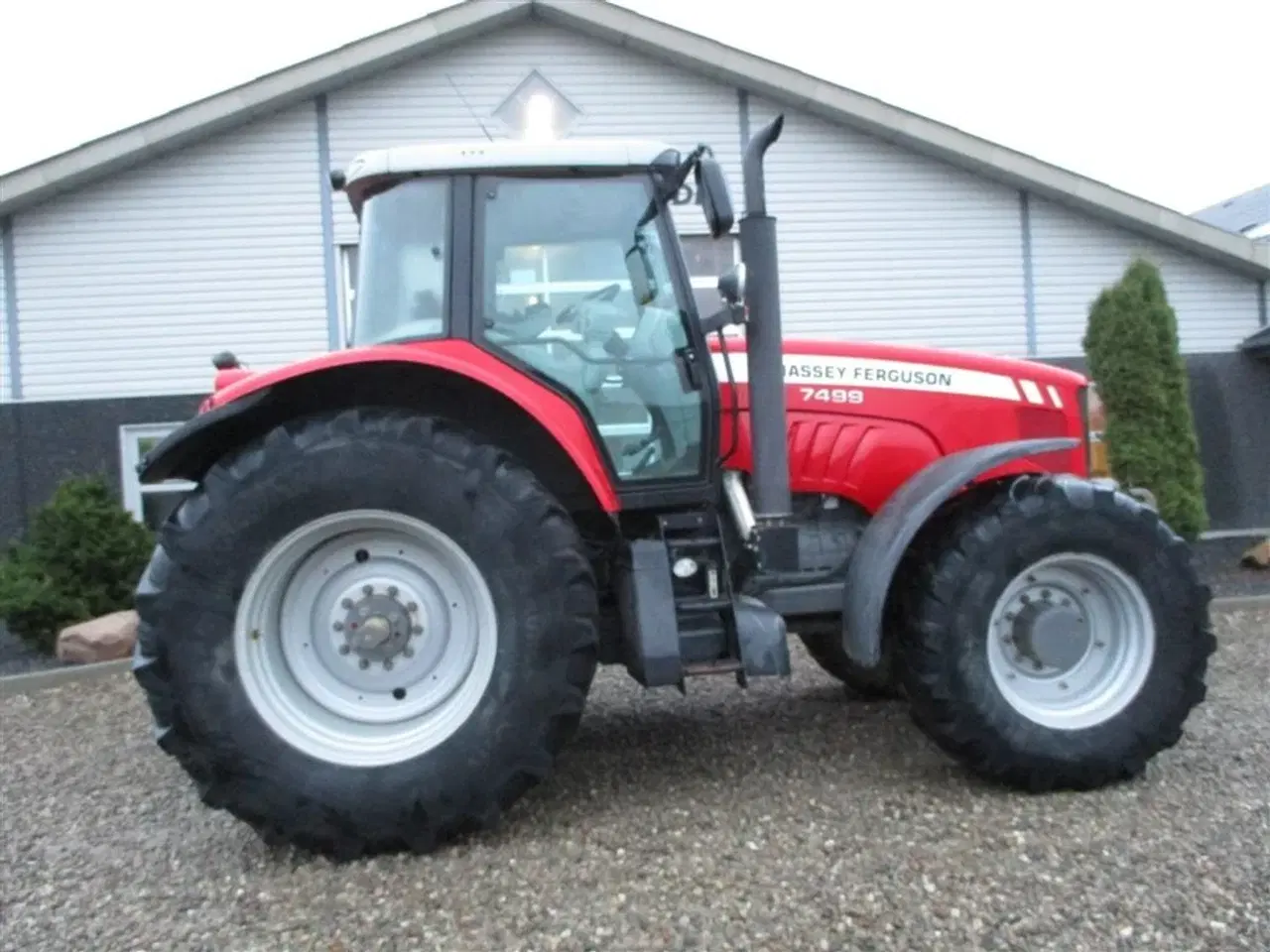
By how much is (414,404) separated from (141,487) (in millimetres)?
7546

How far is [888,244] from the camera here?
38.7ft

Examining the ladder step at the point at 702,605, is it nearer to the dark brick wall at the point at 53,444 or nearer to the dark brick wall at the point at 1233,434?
the dark brick wall at the point at 53,444

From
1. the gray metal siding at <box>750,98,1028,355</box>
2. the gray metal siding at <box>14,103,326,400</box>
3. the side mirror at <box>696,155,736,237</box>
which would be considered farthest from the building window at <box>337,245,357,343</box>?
the side mirror at <box>696,155,736,237</box>

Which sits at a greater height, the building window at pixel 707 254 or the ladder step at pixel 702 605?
the building window at pixel 707 254

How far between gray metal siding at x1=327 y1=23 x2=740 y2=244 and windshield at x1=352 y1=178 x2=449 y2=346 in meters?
7.07

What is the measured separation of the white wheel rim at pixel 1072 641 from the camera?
4.34 m

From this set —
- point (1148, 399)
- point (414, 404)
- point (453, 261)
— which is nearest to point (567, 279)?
point (453, 261)

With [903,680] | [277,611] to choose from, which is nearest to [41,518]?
[277,611]

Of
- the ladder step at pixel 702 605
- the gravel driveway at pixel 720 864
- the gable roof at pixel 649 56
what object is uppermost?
the gable roof at pixel 649 56

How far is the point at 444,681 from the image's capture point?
156 inches

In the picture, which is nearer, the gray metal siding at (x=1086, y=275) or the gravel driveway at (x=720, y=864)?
the gravel driveway at (x=720, y=864)

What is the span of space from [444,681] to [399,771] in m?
0.33

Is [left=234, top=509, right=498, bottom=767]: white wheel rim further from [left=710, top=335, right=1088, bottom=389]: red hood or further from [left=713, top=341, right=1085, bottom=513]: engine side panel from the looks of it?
[left=710, top=335, right=1088, bottom=389]: red hood

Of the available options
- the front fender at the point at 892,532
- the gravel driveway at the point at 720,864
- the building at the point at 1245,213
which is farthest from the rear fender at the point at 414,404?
the building at the point at 1245,213
